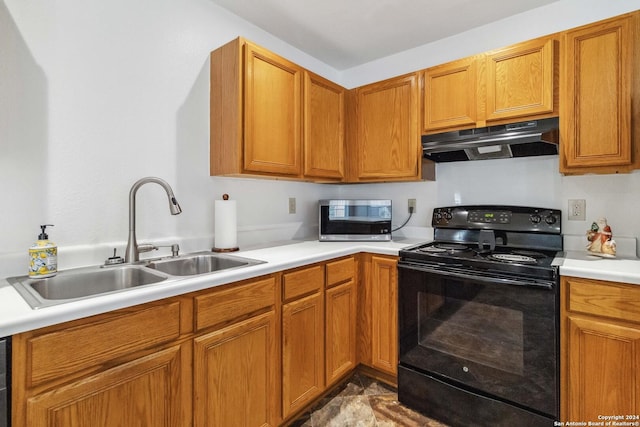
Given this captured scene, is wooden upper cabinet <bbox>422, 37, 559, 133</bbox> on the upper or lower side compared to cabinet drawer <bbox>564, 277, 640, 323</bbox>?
upper

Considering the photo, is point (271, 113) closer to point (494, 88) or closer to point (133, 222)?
point (133, 222)

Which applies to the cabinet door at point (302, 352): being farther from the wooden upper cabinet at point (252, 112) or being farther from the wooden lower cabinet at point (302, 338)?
the wooden upper cabinet at point (252, 112)

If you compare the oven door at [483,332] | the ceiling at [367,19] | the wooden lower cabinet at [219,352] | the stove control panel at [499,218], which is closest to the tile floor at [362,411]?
the wooden lower cabinet at [219,352]

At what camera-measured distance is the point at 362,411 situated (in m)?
1.86

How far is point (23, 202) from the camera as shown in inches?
52.1

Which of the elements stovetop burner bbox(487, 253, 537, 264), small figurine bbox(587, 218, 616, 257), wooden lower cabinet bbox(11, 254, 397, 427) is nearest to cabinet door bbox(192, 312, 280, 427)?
wooden lower cabinet bbox(11, 254, 397, 427)

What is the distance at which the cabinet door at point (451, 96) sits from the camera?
2.00m

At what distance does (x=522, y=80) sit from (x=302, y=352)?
1.98 metres

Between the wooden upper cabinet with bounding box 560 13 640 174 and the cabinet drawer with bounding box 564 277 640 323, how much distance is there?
0.64 metres

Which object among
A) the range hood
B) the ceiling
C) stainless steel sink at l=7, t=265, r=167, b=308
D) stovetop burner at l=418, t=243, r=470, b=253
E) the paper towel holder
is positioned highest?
the ceiling

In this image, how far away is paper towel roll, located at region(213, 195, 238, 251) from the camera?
1.94 m

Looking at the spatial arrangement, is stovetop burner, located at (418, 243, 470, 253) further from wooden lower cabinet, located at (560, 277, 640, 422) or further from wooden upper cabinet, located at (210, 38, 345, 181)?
wooden upper cabinet, located at (210, 38, 345, 181)

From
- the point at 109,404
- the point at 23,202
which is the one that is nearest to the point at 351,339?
the point at 109,404

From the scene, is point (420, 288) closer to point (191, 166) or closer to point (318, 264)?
point (318, 264)
